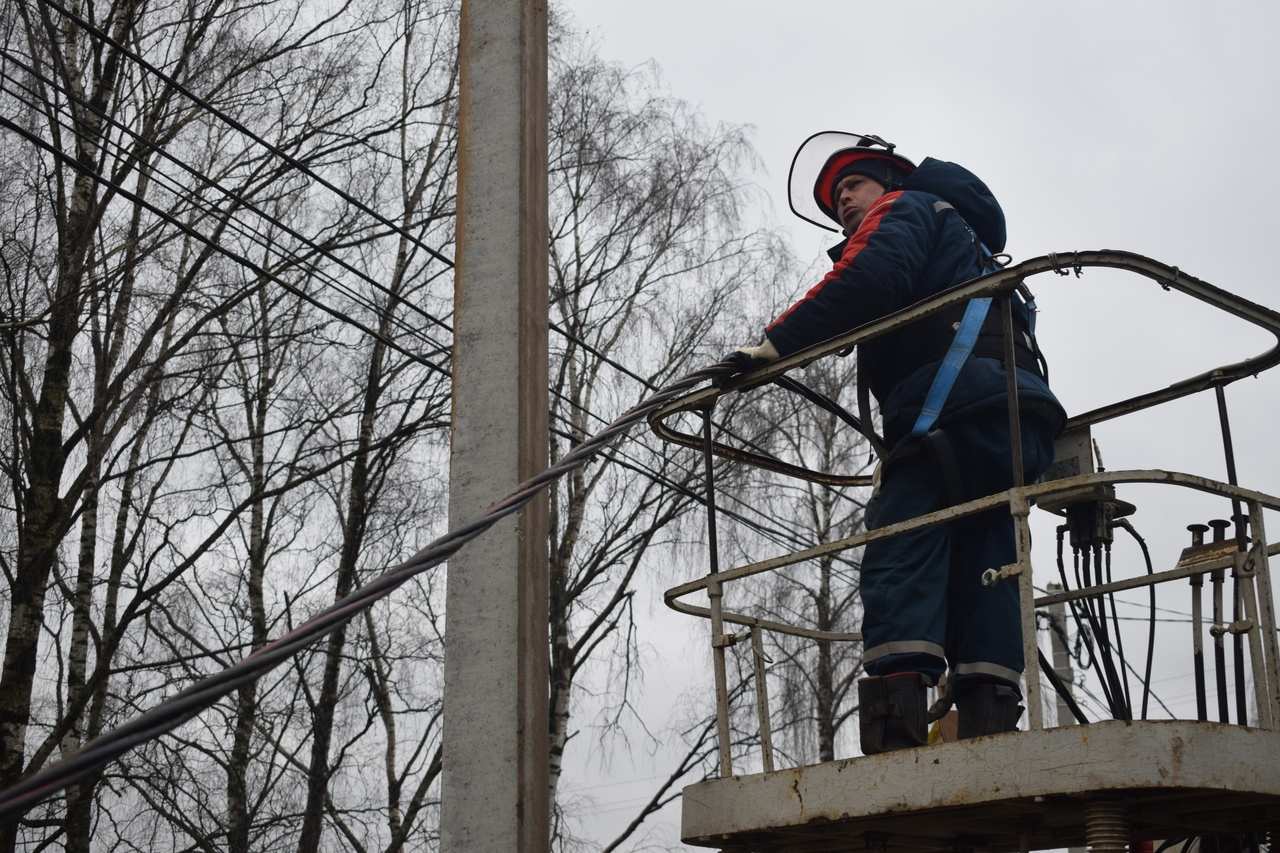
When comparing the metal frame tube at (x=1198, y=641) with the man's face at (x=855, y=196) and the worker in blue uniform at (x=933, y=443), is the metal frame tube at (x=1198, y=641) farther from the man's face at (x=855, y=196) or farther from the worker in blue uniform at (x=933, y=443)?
the man's face at (x=855, y=196)

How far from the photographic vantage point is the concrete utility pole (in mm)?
3400

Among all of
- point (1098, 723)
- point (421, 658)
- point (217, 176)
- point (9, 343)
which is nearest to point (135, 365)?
point (9, 343)

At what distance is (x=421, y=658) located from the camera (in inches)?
630

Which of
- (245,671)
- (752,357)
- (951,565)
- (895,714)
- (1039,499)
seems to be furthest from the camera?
(951,565)

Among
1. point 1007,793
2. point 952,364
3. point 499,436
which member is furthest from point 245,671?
point 952,364

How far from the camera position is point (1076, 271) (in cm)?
388

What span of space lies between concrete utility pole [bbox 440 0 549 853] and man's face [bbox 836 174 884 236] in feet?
4.69

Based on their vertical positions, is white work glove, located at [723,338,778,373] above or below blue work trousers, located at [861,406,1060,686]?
above

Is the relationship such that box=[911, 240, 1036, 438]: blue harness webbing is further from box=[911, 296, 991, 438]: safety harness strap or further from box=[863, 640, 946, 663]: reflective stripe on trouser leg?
box=[863, 640, 946, 663]: reflective stripe on trouser leg

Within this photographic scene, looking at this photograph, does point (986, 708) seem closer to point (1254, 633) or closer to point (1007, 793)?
point (1254, 633)

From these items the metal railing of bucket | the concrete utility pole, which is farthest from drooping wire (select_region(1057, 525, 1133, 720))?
the concrete utility pole

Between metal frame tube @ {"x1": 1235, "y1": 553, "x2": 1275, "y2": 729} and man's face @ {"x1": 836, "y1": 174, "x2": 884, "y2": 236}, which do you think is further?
man's face @ {"x1": 836, "y1": 174, "x2": 884, "y2": 236}

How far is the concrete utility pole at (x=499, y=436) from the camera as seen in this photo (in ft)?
11.2

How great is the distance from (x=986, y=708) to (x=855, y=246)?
1497 mm
